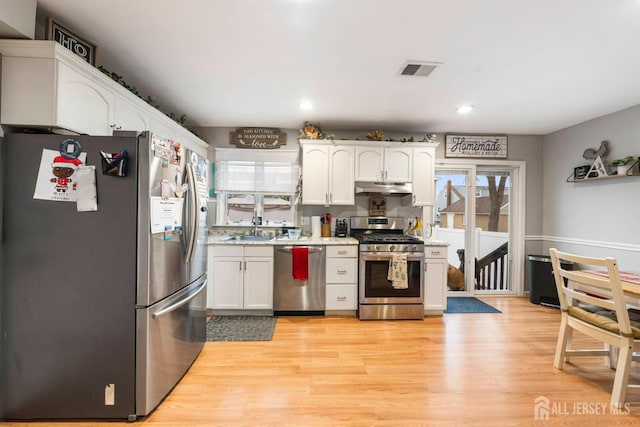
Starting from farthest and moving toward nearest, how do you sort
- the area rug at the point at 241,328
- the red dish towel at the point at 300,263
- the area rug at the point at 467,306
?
the area rug at the point at 467,306, the red dish towel at the point at 300,263, the area rug at the point at 241,328

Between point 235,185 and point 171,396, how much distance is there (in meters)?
2.64

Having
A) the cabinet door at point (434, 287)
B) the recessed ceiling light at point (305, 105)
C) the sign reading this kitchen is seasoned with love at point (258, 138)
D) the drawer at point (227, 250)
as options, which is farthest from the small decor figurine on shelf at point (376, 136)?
the drawer at point (227, 250)

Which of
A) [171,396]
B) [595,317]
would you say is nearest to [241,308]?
[171,396]

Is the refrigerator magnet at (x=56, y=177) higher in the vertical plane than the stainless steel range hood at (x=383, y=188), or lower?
lower

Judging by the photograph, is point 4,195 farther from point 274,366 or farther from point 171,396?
point 274,366

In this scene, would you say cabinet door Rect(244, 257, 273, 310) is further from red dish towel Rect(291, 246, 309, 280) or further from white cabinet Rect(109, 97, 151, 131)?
white cabinet Rect(109, 97, 151, 131)

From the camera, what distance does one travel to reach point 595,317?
6.79 feet

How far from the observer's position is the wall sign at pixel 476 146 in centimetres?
420

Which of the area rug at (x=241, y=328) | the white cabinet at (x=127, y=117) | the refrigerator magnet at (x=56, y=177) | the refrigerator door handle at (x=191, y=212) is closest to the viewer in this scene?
the refrigerator magnet at (x=56, y=177)

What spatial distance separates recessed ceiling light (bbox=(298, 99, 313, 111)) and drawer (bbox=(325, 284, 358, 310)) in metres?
2.14

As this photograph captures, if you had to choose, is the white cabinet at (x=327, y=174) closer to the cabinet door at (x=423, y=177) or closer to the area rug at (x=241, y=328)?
the cabinet door at (x=423, y=177)

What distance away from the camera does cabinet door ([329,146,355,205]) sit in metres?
3.72

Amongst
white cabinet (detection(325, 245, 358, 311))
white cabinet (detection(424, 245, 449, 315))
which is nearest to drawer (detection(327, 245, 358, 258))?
white cabinet (detection(325, 245, 358, 311))

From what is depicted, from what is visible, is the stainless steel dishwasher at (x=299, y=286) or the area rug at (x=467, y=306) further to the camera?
the area rug at (x=467, y=306)
